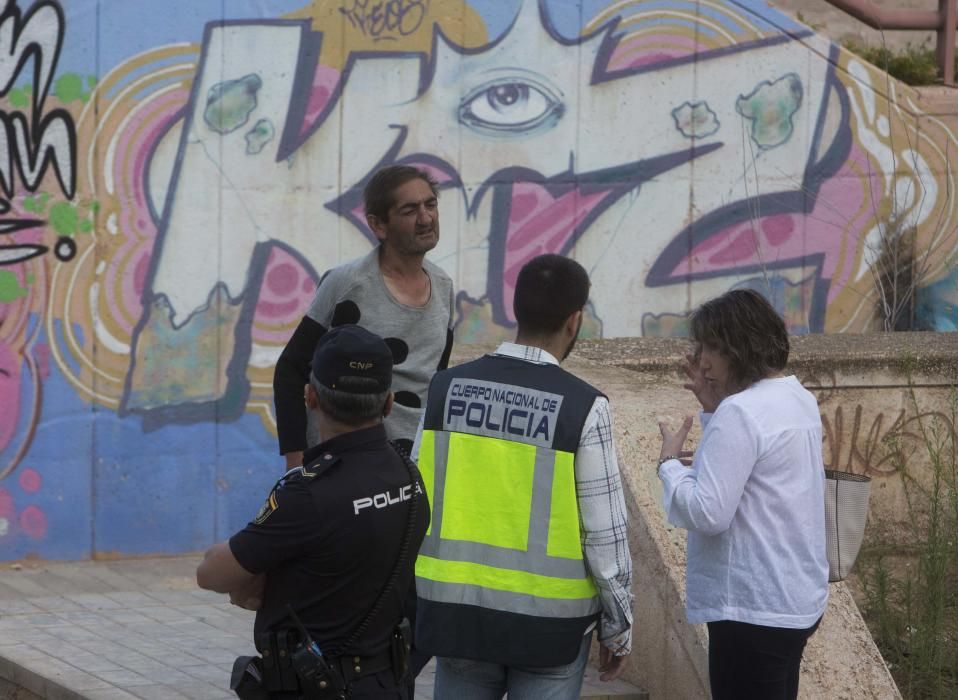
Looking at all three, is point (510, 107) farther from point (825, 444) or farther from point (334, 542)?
point (334, 542)

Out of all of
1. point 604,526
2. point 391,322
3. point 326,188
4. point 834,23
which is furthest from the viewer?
point 834,23

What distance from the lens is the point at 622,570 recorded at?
369 centimetres

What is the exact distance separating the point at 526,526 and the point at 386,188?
4.77 feet

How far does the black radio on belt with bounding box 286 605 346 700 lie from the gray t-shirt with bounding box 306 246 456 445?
1.43m

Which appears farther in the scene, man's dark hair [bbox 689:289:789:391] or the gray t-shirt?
the gray t-shirt

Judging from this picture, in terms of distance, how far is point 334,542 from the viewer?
3.28 metres

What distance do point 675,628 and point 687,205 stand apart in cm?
478

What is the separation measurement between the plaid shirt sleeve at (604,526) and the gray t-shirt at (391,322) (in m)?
1.09

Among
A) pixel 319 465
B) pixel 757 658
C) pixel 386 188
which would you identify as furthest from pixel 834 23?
pixel 319 465

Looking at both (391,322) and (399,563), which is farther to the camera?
(391,322)

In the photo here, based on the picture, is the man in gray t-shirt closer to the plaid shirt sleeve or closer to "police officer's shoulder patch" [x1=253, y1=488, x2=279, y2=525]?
the plaid shirt sleeve

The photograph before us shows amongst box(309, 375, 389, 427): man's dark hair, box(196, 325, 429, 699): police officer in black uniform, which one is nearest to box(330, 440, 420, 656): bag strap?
box(196, 325, 429, 699): police officer in black uniform

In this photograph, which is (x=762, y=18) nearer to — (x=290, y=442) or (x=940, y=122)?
(x=940, y=122)

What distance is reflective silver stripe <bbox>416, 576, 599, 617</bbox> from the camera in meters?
3.67
